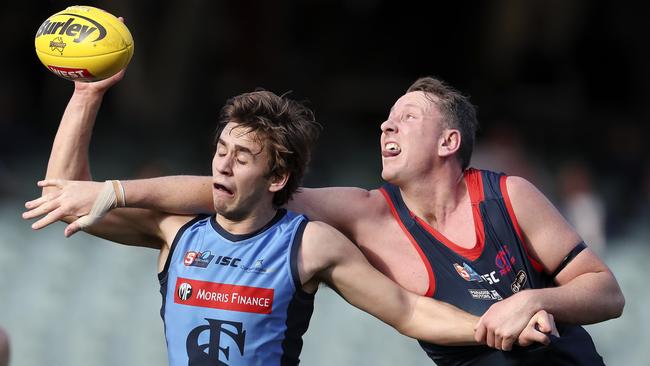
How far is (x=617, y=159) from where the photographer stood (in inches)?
484

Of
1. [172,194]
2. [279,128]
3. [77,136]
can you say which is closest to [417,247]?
[279,128]

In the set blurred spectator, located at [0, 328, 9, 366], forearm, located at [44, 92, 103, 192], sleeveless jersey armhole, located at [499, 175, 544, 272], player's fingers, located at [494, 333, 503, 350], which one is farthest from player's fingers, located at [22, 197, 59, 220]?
sleeveless jersey armhole, located at [499, 175, 544, 272]

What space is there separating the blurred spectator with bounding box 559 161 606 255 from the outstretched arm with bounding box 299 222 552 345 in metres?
5.79

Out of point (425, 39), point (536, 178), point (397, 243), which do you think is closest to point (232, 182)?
point (397, 243)

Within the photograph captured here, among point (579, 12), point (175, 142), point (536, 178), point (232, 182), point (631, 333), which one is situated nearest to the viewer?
point (232, 182)

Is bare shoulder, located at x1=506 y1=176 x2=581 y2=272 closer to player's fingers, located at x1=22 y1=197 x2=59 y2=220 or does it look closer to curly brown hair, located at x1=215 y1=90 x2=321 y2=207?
curly brown hair, located at x1=215 y1=90 x2=321 y2=207

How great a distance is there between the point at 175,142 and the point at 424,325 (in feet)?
30.6

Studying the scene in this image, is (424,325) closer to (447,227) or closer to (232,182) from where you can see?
(447,227)

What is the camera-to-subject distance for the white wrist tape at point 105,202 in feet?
15.9

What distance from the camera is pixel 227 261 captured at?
5.01 m

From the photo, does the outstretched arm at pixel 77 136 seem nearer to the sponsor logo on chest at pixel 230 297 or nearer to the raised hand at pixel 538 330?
the sponsor logo on chest at pixel 230 297

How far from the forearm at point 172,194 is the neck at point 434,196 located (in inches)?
36.7

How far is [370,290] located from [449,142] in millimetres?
901

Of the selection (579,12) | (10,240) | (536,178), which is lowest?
(10,240)
